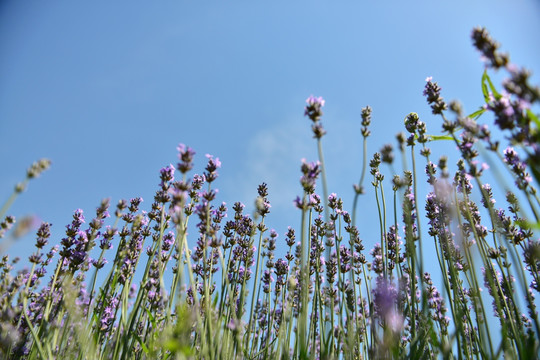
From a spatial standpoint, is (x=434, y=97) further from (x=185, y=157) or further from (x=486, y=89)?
(x=185, y=157)

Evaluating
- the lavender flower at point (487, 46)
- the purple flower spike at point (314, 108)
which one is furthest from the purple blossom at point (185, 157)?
the lavender flower at point (487, 46)

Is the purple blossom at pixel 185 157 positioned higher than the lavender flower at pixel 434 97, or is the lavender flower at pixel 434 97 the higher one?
the lavender flower at pixel 434 97

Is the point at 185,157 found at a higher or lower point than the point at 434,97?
lower

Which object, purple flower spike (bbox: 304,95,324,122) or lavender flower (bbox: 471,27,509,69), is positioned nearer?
lavender flower (bbox: 471,27,509,69)

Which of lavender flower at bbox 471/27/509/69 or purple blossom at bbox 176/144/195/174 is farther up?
lavender flower at bbox 471/27/509/69

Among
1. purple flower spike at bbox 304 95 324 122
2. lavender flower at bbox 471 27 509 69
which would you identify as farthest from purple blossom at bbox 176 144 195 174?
lavender flower at bbox 471 27 509 69

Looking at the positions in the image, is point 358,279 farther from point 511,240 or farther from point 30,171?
point 30,171

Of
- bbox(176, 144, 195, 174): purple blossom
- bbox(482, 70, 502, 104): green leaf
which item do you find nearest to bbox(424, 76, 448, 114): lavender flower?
bbox(482, 70, 502, 104): green leaf

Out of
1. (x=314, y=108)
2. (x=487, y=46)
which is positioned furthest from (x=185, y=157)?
(x=487, y=46)

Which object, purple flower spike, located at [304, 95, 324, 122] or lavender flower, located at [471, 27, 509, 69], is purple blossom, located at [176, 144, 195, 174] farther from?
lavender flower, located at [471, 27, 509, 69]

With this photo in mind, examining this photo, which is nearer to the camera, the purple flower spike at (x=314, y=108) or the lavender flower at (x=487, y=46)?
the lavender flower at (x=487, y=46)

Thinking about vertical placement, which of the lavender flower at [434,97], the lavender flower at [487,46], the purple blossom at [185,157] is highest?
the lavender flower at [434,97]

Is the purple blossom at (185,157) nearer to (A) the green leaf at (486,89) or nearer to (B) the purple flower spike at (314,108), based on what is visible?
(B) the purple flower spike at (314,108)

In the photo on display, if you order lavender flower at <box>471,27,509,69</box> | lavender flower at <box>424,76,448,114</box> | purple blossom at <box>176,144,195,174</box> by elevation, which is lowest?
purple blossom at <box>176,144,195,174</box>
